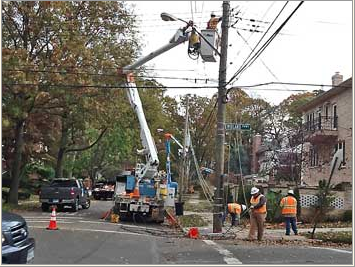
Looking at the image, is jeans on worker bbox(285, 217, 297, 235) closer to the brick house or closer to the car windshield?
the car windshield

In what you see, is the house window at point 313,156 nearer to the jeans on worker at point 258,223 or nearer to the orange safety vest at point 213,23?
the orange safety vest at point 213,23

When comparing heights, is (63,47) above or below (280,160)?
above

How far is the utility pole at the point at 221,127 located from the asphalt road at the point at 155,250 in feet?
4.86

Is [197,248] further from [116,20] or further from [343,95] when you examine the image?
[343,95]

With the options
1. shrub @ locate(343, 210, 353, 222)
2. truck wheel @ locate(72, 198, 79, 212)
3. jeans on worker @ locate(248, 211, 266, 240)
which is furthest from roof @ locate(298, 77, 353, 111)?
jeans on worker @ locate(248, 211, 266, 240)

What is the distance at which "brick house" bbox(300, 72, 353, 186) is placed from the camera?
33.2 m

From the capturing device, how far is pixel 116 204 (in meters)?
22.7

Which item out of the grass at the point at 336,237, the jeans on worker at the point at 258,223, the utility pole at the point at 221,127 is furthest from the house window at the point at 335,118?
the jeans on worker at the point at 258,223

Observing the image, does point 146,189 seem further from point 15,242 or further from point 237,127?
point 15,242

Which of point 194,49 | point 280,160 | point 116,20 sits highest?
point 116,20

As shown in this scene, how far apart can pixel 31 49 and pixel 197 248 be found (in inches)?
593

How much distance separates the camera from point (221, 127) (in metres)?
18.4

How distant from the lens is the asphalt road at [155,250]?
11555 millimetres

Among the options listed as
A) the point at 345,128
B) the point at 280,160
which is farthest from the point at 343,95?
the point at 280,160
